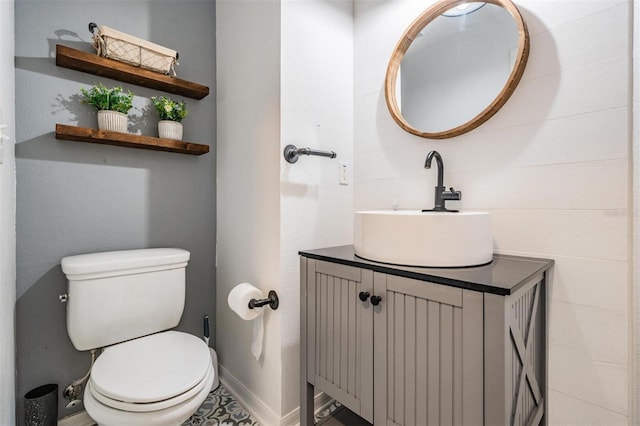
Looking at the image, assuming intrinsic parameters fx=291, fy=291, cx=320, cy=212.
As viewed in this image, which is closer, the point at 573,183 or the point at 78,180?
the point at 573,183

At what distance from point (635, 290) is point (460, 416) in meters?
0.63

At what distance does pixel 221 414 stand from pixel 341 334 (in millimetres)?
879

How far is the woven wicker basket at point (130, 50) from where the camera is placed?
132 cm

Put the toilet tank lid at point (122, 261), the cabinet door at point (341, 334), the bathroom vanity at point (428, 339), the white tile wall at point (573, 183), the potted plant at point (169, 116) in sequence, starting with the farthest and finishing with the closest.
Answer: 1. the potted plant at point (169, 116)
2. the toilet tank lid at point (122, 261)
3. the cabinet door at point (341, 334)
4. the white tile wall at point (573, 183)
5. the bathroom vanity at point (428, 339)

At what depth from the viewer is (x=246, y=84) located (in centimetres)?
151

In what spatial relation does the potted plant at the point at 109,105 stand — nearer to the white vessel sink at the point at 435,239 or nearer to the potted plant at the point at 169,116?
the potted plant at the point at 169,116

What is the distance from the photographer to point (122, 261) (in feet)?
4.14

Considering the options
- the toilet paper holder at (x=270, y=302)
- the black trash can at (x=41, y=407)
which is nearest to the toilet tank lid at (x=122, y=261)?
the toilet paper holder at (x=270, y=302)

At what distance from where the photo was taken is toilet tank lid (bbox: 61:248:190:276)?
1185 mm

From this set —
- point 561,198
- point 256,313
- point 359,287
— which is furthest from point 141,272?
point 561,198

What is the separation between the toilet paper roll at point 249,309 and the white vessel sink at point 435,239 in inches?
25.5

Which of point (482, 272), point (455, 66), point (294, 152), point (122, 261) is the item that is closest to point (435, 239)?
point (482, 272)

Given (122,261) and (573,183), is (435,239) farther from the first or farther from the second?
(122,261)

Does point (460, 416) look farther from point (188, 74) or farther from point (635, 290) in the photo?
point (188, 74)
